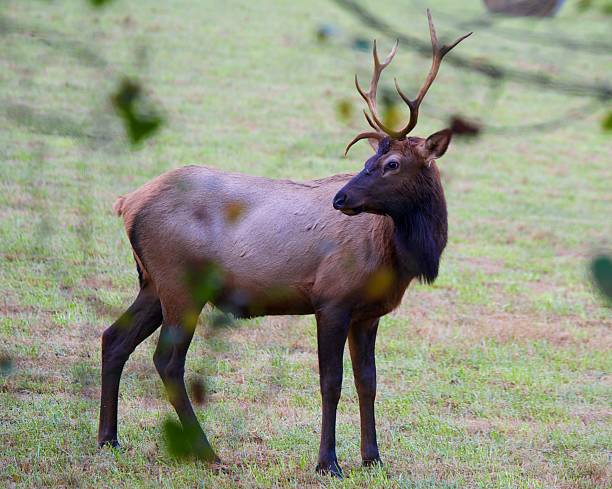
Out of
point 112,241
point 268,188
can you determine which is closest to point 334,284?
point 268,188

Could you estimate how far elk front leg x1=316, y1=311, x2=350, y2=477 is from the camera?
5719 millimetres

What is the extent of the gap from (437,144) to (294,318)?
3.23 metres

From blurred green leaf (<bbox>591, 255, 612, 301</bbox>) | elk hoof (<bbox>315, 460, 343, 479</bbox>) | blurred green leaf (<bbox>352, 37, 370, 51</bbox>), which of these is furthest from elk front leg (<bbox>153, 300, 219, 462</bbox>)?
blurred green leaf (<bbox>591, 255, 612, 301</bbox>)

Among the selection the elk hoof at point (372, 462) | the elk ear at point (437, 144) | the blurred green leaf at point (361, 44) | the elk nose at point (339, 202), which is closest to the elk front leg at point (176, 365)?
the elk hoof at point (372, 462)

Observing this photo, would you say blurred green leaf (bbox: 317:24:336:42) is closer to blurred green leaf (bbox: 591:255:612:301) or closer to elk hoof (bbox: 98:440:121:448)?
blurred green leaf (bbox: 591:255:612:301)

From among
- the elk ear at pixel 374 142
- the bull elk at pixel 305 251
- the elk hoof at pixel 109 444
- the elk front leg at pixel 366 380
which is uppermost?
the elk ear at pixel 374 142

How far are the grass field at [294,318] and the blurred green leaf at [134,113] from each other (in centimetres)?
7

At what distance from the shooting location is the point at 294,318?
852 cm

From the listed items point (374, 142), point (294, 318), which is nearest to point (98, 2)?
point (374, 142)

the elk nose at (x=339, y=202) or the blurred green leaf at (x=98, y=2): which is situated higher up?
the blurred green leaf at (x=98, y=2)

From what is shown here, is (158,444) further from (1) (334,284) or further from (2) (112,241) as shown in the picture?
(2) (112,241)

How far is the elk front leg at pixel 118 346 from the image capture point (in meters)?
5.99

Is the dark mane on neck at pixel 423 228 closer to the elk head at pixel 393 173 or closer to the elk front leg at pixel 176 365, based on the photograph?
the elk head at pixel 393 173

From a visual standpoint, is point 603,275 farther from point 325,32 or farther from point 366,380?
point 366,380
